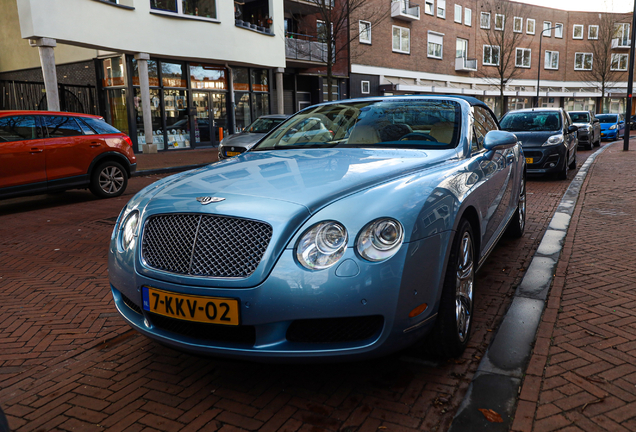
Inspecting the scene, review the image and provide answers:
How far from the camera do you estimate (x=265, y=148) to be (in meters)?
4.04

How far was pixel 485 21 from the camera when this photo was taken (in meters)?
43.5

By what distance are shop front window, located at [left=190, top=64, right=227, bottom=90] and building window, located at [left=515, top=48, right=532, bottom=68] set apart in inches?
1370

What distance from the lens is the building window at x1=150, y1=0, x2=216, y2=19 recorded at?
18.9 meters

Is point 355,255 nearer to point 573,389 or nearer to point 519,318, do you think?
point 573,389

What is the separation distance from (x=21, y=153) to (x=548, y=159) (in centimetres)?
982

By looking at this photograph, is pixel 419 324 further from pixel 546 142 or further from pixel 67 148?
pixel 546 142

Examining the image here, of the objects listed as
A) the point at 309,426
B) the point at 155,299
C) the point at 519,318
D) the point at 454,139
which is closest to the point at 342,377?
the point at 309,426

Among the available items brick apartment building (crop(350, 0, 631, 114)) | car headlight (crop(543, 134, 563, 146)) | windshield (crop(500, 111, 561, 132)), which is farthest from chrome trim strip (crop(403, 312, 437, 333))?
brick apartment building (crop(350, 0, 631, 114))

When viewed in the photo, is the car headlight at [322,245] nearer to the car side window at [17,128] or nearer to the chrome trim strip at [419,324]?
the chrome trim strip at [419,324]

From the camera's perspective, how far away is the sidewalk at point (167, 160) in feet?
46.4

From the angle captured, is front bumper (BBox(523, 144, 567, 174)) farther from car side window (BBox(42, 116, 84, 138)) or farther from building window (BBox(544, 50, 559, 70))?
building window (BBox(544, 50, 559, 70))

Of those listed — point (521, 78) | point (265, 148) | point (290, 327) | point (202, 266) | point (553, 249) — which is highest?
point (521, 78)

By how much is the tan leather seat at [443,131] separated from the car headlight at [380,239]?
146cm

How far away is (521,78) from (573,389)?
5087 centimetres
